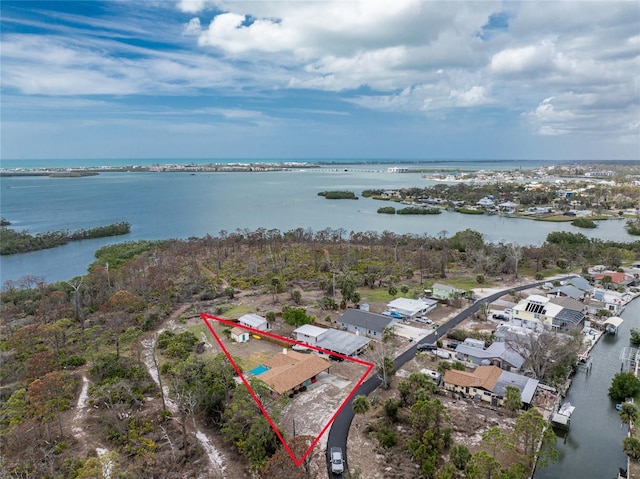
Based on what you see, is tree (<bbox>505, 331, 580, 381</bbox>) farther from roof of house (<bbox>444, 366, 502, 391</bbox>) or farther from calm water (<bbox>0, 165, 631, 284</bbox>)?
calm water (<bbox>0, 165, 631, 284</bbox>)

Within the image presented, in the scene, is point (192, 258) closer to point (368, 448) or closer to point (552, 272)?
point (368, 448)

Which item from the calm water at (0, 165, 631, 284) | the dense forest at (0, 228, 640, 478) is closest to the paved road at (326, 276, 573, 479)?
the dense forest at (0, 228, 640, 478)

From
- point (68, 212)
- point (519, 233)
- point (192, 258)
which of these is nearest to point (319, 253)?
point (192, 258)

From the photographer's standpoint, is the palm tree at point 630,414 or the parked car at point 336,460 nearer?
the parked car at point 336,460

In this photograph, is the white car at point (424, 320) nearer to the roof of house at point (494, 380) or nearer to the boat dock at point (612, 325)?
the roof of house at point (494, 380)

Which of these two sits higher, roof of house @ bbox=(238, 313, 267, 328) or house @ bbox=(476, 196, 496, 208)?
house @ bbox=(476, 196, 496, 208)

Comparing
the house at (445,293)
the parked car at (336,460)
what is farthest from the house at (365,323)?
the parked car at (336,460)

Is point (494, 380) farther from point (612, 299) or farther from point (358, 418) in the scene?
point (612, 299)
